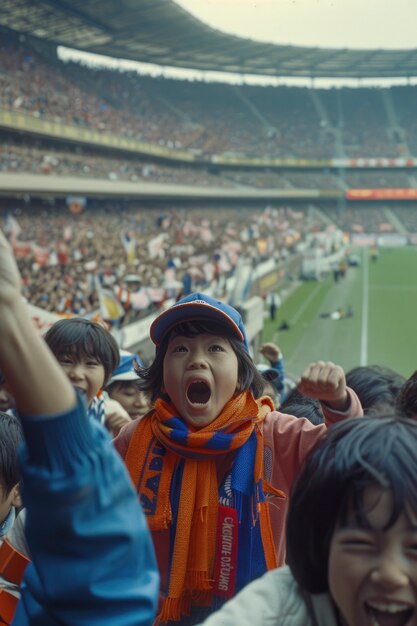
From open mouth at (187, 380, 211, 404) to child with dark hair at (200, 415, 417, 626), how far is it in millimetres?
1000

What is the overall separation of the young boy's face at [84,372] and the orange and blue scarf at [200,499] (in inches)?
45.4

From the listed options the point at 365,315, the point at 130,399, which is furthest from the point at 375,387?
the point at 365,315

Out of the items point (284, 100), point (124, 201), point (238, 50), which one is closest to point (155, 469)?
point (124, 201)

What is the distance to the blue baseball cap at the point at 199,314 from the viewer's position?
7.92ft

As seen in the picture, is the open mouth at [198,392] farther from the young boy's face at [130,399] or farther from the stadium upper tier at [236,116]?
the stadium upper tier at [236,116]

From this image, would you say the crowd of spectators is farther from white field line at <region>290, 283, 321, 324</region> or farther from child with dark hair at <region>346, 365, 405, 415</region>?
child with dark hair at <region>346, 365, 405, 415</region>

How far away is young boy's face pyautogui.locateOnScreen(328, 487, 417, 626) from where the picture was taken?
1200 millimetres

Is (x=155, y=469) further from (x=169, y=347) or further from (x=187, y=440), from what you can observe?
(x=169, y=347)

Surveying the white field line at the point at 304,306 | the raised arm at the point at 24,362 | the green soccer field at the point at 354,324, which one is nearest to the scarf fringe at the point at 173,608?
the raised arm at the point at 24,362

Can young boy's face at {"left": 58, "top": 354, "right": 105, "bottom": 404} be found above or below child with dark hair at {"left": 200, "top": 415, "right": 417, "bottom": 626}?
below

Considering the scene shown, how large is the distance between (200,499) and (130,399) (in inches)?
105

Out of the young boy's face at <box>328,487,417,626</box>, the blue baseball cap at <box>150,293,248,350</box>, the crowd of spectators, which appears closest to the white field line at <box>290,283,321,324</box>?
the crowd of spectators

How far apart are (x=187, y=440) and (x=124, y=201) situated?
126 ft

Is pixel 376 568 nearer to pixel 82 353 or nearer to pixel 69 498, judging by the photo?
pixel 69 498
